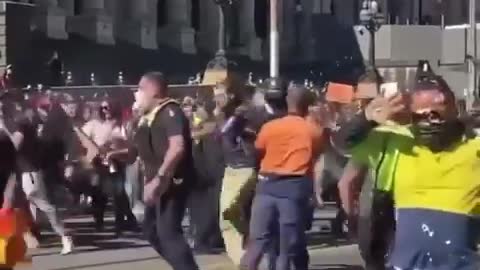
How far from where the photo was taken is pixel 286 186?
10.7m

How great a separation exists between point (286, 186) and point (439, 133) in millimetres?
4854

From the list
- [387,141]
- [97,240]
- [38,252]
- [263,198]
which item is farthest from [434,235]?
[97,240]

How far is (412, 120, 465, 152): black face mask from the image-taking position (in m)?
5.87

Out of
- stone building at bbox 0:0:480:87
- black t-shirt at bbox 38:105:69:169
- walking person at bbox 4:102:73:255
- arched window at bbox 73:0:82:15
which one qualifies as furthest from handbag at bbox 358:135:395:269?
arched window at bbox 73:0:82:15

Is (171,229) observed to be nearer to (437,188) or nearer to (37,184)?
(37,184)

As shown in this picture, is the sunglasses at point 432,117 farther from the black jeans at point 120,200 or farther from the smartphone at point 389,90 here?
the black jeans at point 120,200

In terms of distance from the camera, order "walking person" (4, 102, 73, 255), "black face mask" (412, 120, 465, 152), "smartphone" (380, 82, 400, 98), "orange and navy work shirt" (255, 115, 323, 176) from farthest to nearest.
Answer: "walking person" (4, 102, 73, 255), "orange and navy work shirt" (255, 115, 323, 176), "smartphone" (380, 82, 400, 98), "black face mask" (412, 120, 465, 152)

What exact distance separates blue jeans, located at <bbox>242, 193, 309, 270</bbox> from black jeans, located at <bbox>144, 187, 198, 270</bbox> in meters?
0.66

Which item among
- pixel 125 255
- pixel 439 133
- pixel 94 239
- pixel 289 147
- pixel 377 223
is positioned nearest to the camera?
pixel 439 133

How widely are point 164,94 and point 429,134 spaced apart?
501 centimetres

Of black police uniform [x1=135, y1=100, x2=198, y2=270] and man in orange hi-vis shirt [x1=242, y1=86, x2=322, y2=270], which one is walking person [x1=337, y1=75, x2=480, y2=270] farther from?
man in orange hi-vis shirt [x1=242, y1=86, x2=322, y2=270]

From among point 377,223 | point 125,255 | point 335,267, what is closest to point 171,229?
point 377,223

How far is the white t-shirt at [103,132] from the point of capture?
16288mm

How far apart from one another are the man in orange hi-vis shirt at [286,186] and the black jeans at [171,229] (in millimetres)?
701
